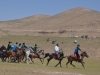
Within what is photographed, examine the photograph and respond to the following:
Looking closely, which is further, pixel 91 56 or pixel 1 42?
pixel 1 42

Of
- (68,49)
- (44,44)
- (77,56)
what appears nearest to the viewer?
(77,56)

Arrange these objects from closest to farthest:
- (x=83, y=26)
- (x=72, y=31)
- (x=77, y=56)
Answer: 1. (x=77, y=56)
2. (x=72, y=31)
3. (x=83, y=26)

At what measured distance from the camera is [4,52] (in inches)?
1512

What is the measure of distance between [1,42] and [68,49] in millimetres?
15807

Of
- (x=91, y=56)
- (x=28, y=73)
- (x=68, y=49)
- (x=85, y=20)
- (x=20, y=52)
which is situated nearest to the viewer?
(x=28, y=73)

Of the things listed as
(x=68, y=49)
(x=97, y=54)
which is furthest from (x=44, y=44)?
(x=97, y=54)

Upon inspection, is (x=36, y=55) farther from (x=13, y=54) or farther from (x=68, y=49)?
(x=68, y=49)

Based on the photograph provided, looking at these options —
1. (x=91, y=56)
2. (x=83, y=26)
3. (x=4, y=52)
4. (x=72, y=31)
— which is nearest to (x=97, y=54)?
(x=91, y=56)

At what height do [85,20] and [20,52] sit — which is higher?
[85,20]

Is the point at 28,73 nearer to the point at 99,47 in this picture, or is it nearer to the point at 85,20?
the point at 99,47

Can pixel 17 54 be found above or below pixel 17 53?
below

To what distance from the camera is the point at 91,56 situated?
61.9 m

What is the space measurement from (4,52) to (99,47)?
3466cm

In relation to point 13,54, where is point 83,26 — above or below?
above
